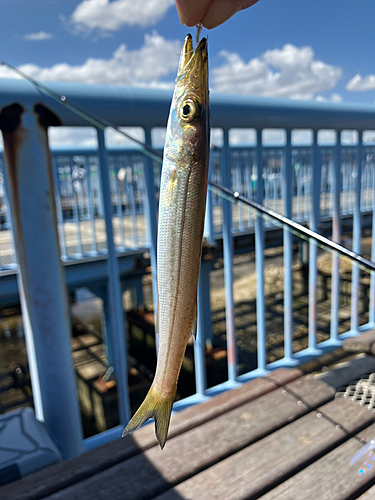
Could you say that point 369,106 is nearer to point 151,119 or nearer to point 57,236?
point 151,119

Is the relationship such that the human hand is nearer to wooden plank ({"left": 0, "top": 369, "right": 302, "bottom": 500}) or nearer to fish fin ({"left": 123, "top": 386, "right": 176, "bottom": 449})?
fish fin ({"left": 123, "top": 386, "right": 176, "bottom": 449})

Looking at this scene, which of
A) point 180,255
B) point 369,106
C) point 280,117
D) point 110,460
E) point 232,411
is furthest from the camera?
point 369,106

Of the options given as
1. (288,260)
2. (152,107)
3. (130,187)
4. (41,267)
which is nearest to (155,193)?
(152,107)

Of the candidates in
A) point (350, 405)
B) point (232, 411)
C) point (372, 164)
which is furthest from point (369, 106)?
point (372, 164)

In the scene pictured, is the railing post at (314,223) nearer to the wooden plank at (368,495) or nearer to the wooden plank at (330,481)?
the wooden plank at (330,481)

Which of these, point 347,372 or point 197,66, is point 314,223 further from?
point 197,66

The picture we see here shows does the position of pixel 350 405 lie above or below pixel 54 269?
below

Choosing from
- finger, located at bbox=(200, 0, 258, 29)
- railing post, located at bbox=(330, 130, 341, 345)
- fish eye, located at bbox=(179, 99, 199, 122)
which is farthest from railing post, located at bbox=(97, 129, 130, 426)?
railing post, located at bbox=(330, 130, 341, 345)
